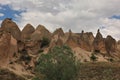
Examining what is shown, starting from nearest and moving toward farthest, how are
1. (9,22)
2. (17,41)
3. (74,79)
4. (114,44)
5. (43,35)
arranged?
(74,79), (17,41), (9,22), (43,35), (114,44)

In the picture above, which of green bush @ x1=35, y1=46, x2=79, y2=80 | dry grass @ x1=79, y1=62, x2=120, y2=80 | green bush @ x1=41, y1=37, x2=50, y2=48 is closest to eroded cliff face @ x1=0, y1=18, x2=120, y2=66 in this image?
green bush @ x1=41, y1=37, x2=50, y2=48

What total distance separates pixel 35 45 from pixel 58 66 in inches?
2819

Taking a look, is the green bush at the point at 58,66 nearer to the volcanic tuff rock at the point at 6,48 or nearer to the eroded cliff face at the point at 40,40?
the volcanic tuff rock at the point at 6,48

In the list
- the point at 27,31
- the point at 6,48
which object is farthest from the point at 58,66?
the point at 27,31

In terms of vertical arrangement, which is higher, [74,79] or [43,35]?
[43,35]

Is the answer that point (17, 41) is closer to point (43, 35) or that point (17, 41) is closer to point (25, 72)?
point (25, 72)

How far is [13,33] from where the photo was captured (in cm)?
13875

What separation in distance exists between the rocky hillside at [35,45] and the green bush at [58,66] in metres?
38.1

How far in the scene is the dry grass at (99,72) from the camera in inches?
4190

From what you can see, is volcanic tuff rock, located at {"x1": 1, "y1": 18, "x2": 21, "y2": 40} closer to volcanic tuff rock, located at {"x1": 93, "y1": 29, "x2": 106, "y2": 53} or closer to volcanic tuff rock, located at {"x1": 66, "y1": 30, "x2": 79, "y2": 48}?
volcanic tuff rock, located at {"x1": 66, "y1": 30, "x2": 79, "y2": 48}

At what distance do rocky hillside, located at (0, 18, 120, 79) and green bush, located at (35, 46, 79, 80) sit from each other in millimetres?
38056

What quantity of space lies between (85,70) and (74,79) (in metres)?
44.9

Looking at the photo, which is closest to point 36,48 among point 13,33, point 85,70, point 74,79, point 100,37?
point 13,33

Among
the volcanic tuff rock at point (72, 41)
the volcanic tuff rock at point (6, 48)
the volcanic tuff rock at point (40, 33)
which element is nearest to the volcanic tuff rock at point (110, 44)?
the volcanic tuff rock at point (72, 41)
